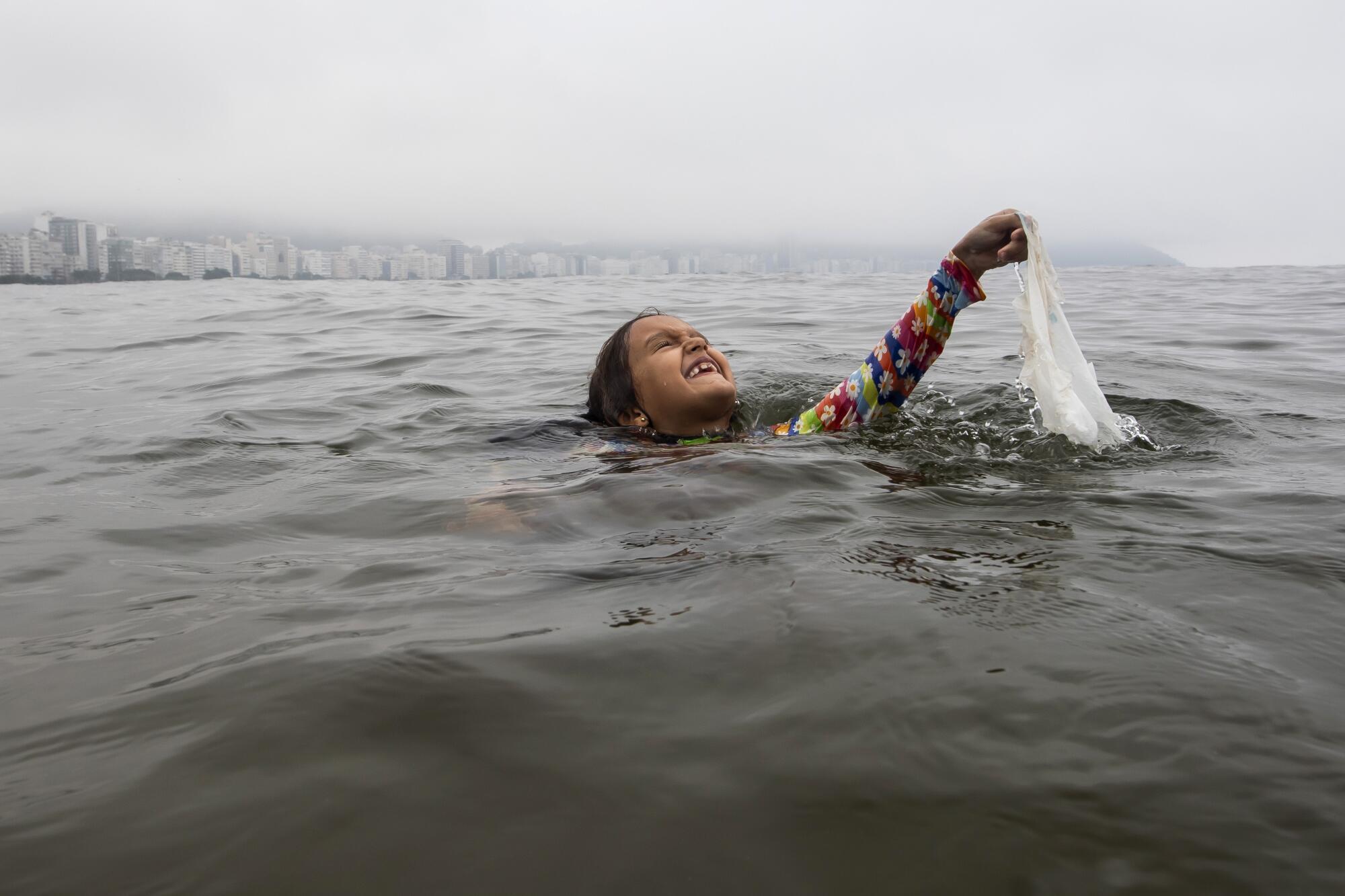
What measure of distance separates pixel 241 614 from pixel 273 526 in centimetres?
92

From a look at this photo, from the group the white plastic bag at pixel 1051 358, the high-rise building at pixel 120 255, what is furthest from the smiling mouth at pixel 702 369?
the high-rise building at pixel 120 255

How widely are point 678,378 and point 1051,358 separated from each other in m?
1.65

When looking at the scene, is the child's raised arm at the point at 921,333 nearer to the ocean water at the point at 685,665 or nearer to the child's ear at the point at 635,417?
the ocean water at the point at 685,665

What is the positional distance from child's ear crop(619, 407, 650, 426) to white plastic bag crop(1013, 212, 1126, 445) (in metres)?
1.86

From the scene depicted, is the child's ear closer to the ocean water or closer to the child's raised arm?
the ocean water

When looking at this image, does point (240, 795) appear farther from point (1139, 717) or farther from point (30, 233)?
point (30, 233)

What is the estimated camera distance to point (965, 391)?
16.9ft

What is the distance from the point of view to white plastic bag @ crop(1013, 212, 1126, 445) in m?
3.18

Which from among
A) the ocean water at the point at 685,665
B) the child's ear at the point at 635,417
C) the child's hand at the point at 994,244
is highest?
the child's hand at the point at 994,244

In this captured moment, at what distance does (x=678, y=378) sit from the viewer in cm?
411

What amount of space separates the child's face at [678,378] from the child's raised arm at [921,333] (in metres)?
0.49

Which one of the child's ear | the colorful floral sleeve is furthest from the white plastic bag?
the child's ear

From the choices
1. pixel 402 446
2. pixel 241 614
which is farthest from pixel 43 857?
pixel 402 446

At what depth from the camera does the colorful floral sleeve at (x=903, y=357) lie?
374 centimetres
